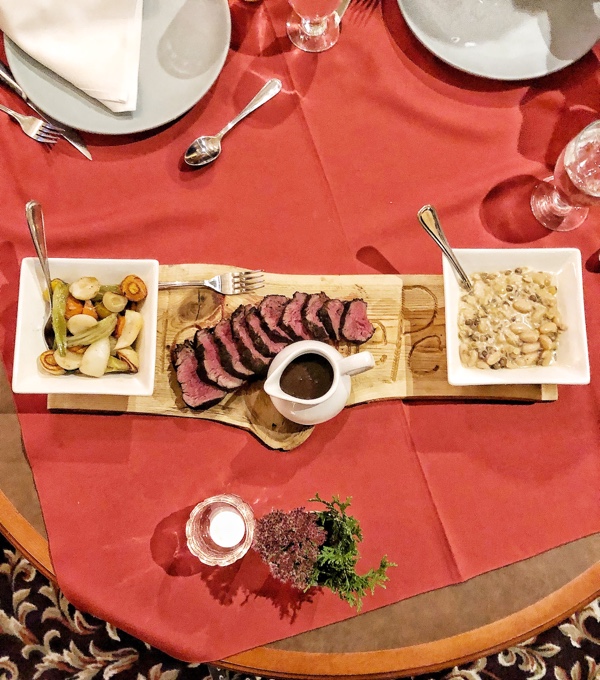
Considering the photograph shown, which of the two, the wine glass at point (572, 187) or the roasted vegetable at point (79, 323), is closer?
the roasted vegetable at point (79, 323)

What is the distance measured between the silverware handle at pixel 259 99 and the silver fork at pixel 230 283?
0.39 meters

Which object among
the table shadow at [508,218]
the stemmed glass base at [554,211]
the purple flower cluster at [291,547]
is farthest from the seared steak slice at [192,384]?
→ the stemmed glass base at [554,211]

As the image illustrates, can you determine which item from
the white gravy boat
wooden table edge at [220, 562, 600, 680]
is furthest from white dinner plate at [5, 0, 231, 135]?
wooden table edge at [220, 562, 600, 680]

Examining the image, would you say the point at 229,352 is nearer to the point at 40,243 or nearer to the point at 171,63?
the point at 40,243

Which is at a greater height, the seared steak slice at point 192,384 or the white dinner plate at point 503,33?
the white dinner plate at point 503,33

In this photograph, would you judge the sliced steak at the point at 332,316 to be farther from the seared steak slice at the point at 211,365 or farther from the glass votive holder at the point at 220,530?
the glass votive holder at the point at 220,530

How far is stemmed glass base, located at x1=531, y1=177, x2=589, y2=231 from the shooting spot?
160cm

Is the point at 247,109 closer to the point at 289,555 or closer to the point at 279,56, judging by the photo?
the point at 279,56

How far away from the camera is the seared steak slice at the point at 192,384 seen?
1.48m

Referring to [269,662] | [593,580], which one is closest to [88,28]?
[269,662]

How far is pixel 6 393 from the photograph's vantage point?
151 cm

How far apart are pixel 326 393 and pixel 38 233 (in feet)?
2.62

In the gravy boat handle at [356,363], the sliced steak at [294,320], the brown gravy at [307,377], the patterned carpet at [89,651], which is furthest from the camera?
the patterned carpet at [89,651]

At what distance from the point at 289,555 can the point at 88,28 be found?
1.36m
